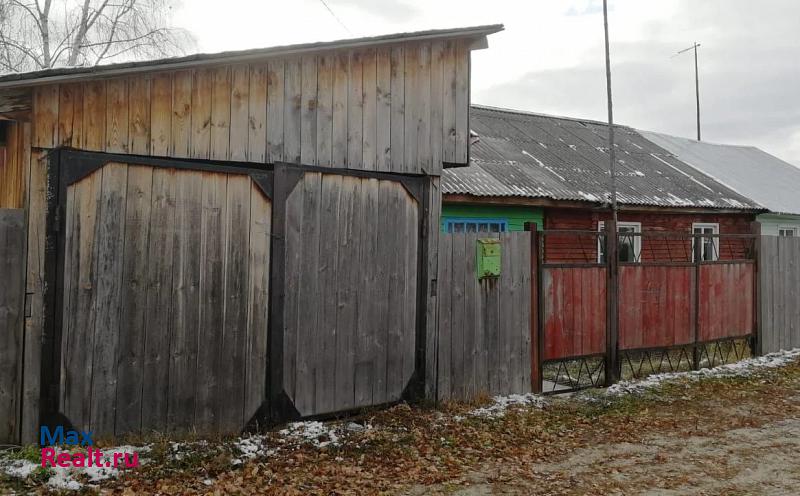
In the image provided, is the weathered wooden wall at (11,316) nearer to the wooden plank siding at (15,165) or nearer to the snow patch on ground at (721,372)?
the wooden plank siding at (15,165)

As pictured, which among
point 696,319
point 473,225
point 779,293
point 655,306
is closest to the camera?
point 655,306

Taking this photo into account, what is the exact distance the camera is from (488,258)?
762 centimetres

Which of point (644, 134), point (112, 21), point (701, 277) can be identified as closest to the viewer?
point (701, 277)

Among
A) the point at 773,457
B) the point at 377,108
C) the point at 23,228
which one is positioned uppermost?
the point at 377,108

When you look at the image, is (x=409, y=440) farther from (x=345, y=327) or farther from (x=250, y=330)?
(x=250, y=330)

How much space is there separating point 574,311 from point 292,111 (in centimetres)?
426

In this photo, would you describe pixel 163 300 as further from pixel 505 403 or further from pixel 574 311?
pixel 574 311

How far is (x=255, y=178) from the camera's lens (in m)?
6.11

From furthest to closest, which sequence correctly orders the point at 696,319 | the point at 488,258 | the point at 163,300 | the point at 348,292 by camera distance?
the point at 696,319 → the point at 488,258 → the point at 348,292 → the point at 163,300

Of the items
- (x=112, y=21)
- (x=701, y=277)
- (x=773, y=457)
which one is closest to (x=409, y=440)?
(x=773, y=457)

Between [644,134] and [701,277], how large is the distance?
13101mm

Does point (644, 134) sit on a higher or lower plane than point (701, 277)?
higher

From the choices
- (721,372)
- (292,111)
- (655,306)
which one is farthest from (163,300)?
(721,372)

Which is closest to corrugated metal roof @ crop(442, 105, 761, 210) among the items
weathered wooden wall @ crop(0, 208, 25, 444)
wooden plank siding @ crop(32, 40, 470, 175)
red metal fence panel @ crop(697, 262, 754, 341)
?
red metal fence panel @ crop(697, 262, 754, 341)
